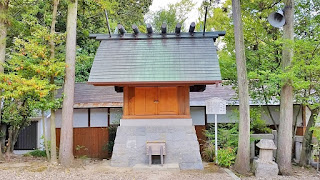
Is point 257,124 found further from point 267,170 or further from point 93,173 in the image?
point 93,173

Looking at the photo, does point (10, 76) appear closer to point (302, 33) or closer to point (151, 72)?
point (151, 72)

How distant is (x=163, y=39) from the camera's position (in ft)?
28.6

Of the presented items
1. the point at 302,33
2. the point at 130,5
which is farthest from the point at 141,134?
the point at 130,5

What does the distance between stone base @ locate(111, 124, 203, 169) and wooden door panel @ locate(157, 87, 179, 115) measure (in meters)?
0.53

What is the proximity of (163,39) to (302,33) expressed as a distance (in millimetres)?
4522

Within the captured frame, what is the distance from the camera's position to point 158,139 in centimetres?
768

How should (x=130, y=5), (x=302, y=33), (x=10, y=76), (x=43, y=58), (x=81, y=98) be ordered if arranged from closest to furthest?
(x=10, y=76), (x=43, y=58), (x=302, y=33), (x=81, y=98), (x=130, y=5)

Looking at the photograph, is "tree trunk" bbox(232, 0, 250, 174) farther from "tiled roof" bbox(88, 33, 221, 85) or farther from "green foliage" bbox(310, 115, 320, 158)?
"green foliage" bbox(310, 115, 320, 158)

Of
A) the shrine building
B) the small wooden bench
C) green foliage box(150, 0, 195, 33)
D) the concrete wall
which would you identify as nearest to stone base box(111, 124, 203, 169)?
the shrine building

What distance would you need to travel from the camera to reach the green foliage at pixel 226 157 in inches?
287

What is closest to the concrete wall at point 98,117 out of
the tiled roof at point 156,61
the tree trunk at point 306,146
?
the tiled roof at point 156,61

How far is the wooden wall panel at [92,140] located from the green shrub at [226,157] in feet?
17.7

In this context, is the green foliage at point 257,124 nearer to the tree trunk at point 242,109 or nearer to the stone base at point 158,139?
the tree trunk at point 242,109

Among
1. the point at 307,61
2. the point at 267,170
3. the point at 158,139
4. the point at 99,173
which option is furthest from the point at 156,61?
the point at 267,170
